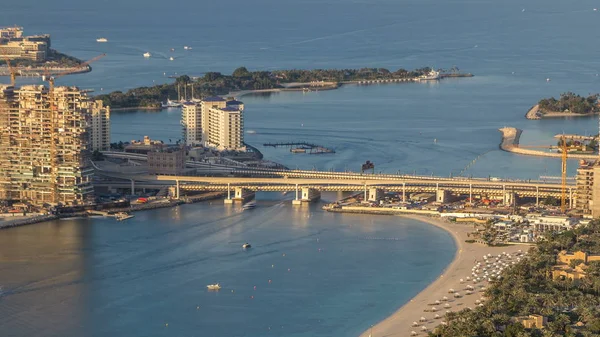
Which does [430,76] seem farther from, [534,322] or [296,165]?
[534,322]

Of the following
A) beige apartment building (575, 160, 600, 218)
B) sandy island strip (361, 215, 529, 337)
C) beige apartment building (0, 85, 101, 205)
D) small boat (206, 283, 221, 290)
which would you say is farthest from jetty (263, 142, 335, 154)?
small boat (206, 283, 221, 290)

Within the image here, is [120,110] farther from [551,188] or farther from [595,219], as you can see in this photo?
[595,219]

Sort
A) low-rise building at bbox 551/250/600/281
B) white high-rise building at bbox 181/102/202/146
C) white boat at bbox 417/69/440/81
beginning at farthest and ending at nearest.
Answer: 1. white boat at bbox 417/69/440/81
2. white high-rise building at bbox 181/102/202/146
3. low-rise building at bbox 551/250/600/281

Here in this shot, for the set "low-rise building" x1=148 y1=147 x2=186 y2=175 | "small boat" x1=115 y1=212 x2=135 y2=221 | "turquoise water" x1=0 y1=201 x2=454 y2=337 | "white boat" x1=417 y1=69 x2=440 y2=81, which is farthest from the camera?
"white boat" x1=417 y1=69 x2=440 y2=81

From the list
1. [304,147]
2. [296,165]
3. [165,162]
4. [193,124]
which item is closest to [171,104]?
[193,124]

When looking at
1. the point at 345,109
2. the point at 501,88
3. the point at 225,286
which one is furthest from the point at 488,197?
the point at 501,88

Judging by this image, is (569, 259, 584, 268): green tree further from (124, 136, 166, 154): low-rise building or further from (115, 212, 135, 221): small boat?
(124, 136, 166, 154): low-rise building

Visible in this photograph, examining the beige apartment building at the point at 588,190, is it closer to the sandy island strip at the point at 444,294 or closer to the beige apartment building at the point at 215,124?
the sandy island strip at the point at 444,294

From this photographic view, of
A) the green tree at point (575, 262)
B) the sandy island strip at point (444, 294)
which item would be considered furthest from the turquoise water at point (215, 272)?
the green tree at point (575, 262)
